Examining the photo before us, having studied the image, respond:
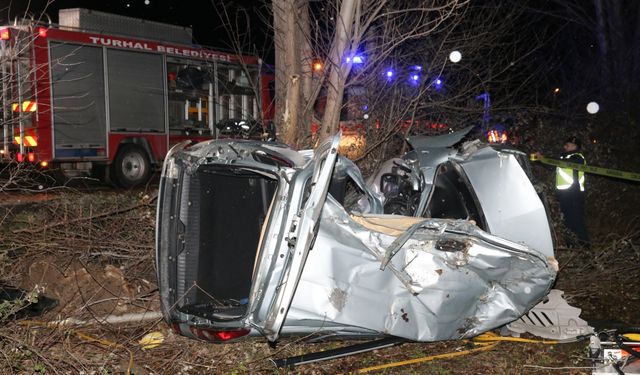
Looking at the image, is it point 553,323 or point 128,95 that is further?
point 128,95

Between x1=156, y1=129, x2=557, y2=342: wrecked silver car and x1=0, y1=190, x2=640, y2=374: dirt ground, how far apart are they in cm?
34

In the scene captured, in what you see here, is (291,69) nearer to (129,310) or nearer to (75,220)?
(75,220)

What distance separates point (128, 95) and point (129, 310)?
7329 millimetres

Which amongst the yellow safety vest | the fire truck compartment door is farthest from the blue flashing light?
the fire truck compartment door

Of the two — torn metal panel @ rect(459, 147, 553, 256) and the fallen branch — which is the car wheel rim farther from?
torn metal panel @ rect(459, 147, 553, 256)

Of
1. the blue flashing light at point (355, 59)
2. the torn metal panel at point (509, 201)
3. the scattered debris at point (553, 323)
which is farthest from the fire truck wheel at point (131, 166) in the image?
the scattered debris at point (553, 323)

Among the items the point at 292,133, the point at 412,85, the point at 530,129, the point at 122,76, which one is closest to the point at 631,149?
the point at 530,129

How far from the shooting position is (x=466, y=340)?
5.19 meters

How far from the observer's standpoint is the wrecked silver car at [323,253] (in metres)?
3.92

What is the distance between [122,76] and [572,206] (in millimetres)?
8103

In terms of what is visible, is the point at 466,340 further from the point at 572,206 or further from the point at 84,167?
the point at 84,167

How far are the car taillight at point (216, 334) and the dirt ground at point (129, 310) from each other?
210mm

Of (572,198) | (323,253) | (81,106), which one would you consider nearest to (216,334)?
(323,253)

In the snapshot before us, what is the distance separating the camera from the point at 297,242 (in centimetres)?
378
